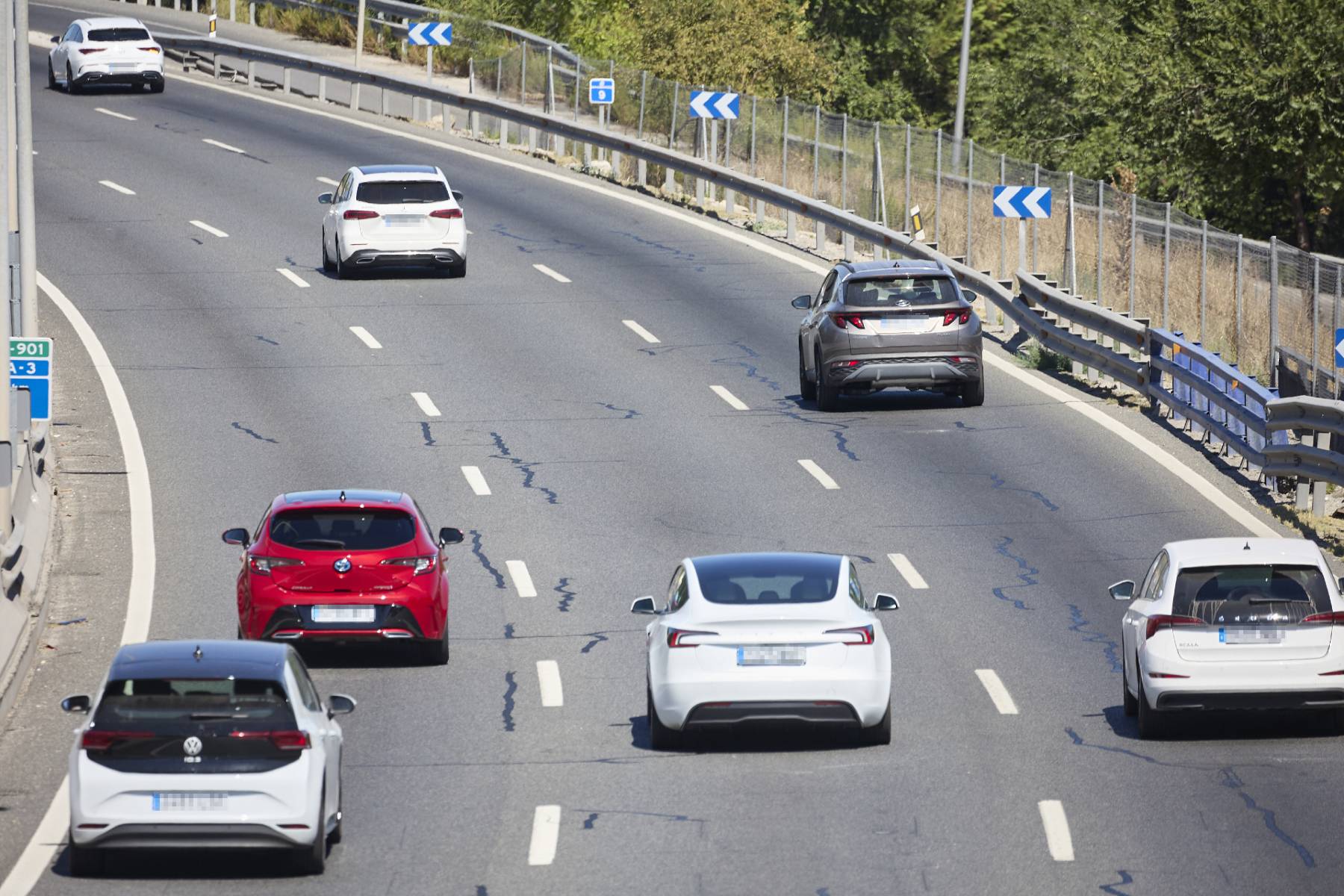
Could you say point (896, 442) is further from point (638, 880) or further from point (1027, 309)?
point (638, 880)

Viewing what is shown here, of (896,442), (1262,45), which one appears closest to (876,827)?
(896,442)

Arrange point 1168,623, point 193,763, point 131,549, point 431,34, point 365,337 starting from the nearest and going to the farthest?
point 193,763
point 1168,623
point 131,549
point 365,337
point 431,34

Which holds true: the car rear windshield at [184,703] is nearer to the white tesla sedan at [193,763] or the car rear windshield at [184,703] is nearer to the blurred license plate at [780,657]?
the white tesla sedan at [193,763]

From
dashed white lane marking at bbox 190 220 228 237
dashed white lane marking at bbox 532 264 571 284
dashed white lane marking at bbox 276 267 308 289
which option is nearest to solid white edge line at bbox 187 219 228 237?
dashed white lane marking at bbox 190 220 228 237

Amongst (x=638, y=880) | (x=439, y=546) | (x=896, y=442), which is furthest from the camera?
(x=896, y=442)

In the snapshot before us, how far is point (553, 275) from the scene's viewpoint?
4066 cm

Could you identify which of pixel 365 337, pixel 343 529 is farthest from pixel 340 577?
pixel 365 337

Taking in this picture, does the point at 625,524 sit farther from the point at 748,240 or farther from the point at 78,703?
the point at 748,240

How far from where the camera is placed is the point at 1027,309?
116ft

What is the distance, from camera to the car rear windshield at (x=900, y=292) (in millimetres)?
30469

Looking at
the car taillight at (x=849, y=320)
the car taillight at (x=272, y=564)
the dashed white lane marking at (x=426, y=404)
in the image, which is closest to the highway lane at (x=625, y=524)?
the dashed white lane marking at (x=426, y=404)

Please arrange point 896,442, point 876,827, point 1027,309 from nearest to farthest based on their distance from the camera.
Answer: point 876,827, point 896,442, point 1027,309

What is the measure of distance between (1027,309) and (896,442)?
6.55 m

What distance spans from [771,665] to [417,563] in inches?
165
